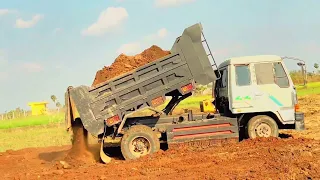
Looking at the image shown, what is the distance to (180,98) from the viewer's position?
11188mm

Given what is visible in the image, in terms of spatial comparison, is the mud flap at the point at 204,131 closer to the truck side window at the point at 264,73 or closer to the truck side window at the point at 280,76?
the truck side window at the point at 264,73

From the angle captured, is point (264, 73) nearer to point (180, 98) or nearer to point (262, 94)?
point (262, 94)

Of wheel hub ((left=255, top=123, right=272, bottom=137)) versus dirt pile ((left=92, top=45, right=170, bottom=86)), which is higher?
dirt pile ((left=92, top=45, right=170, bottom=86))

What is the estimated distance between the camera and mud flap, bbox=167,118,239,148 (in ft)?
34.8

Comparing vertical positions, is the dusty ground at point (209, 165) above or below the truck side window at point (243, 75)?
below

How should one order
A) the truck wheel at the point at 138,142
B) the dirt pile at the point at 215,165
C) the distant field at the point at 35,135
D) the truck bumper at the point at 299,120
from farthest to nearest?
Answer: the distant field at the point at 35,135, the truck bumper at the point at 299,120, the truck wheel at the point at 138,142, the dirt pile at the point at 215,165

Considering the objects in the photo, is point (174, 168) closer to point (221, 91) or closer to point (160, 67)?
point (160, 67)

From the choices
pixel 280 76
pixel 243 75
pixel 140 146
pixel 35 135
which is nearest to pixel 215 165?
pixel 140 146

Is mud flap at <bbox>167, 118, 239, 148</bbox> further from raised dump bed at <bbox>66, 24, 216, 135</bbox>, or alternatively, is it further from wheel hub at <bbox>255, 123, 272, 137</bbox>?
raised dump bed at <bbox>66, 24, 216, 135</bbox>

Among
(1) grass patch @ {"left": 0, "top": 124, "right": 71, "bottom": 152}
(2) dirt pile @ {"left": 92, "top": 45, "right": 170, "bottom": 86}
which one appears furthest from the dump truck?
(1) grass patch @ {"left": 0, "top": 124, "right": 71, "bottom": 152}

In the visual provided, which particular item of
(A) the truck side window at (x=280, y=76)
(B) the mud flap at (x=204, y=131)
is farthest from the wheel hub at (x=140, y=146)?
(A) the truck side window at (x=280, y=76)

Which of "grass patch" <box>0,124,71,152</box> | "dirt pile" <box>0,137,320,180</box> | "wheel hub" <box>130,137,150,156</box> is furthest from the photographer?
"grass patch" <box>0,124,71,152</box>

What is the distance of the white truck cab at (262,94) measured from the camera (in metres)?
10.8

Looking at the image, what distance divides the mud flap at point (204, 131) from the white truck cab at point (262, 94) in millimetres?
425
